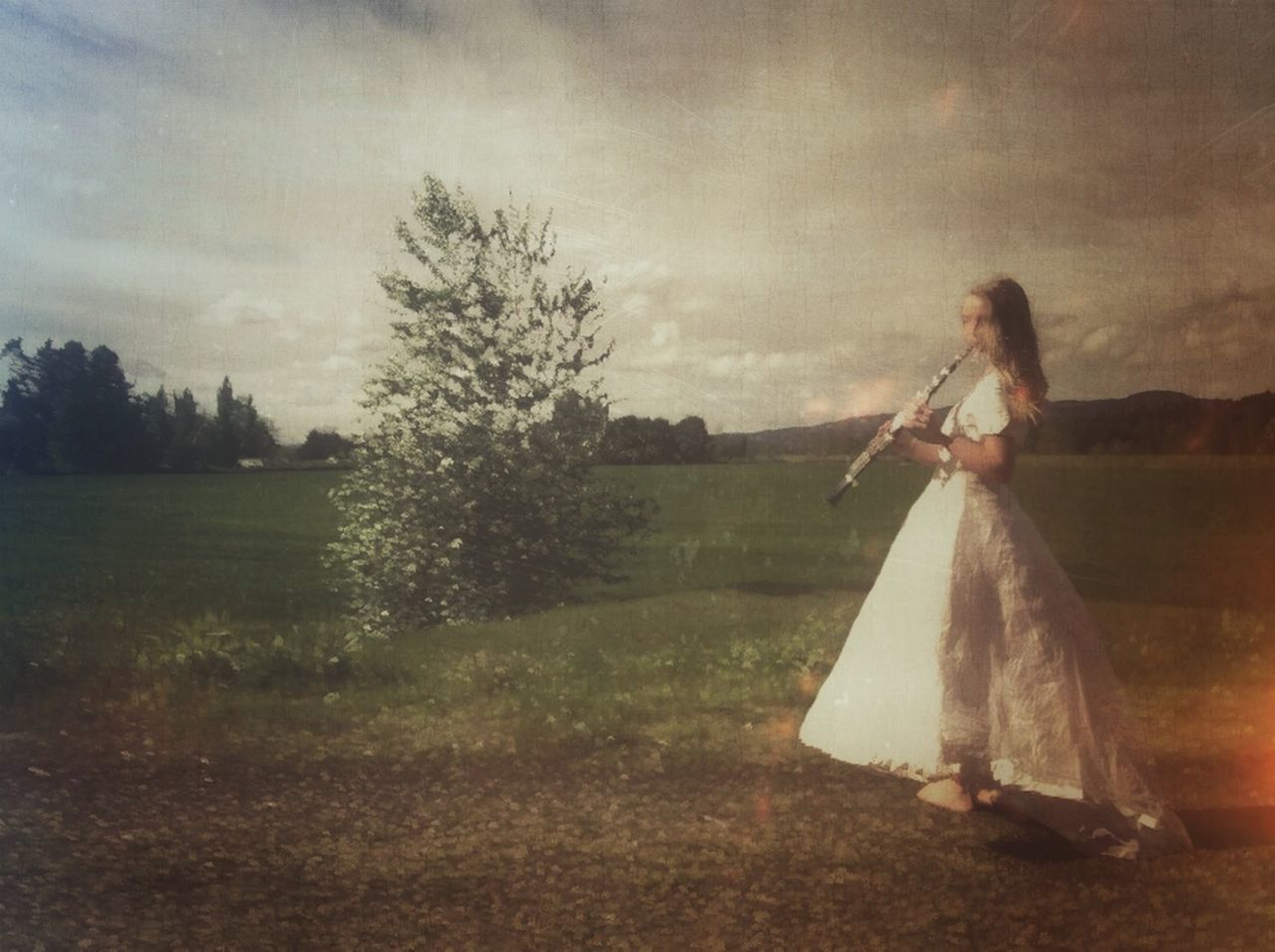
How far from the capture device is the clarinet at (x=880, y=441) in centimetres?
342

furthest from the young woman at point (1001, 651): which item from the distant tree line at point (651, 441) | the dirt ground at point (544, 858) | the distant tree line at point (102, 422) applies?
the distant tree line at point (102, 422)

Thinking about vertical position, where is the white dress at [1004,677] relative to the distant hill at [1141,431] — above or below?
below

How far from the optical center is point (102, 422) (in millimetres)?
4500

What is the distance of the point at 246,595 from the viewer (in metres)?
4.34

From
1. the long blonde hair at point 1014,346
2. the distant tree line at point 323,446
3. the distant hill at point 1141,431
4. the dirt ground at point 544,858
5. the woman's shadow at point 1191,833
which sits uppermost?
the long blonde hair at point 1014,346

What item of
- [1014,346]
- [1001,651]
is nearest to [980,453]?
[1014,346]

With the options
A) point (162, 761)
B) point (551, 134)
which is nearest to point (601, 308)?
point (551, 134)

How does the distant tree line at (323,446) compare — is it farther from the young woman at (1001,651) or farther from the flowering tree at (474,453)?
the young woman at (1001,651)

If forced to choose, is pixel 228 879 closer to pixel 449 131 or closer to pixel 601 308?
pixel 601 308

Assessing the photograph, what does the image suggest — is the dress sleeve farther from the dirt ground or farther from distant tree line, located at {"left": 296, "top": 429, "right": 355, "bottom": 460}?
distant tree line, located at {"left": 296, "top": 429, "right": 355, "bottom": 460}

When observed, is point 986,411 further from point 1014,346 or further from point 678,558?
point 678,558

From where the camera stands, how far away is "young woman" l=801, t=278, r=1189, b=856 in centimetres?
330

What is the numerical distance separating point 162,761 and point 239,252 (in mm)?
2088

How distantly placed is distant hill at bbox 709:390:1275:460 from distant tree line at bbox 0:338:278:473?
2.11 m
